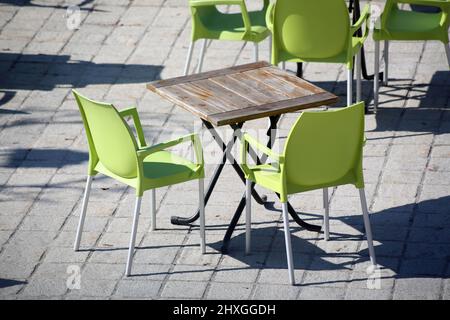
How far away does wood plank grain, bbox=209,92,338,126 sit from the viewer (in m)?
7.44

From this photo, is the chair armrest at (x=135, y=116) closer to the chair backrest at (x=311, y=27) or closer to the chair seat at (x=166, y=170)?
the chair seat at (x=166, y=170)

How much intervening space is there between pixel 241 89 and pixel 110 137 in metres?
1.08

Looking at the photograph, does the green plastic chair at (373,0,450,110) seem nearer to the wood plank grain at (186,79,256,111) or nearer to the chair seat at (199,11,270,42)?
the chair seat at (199,11,270,42)

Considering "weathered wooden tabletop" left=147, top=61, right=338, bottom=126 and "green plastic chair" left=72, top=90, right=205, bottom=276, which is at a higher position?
"weathered wooden tabletop" left=147, top=61, right=338, bottom=126

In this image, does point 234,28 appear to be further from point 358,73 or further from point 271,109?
point 271,109

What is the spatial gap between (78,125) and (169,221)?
1.85 metres

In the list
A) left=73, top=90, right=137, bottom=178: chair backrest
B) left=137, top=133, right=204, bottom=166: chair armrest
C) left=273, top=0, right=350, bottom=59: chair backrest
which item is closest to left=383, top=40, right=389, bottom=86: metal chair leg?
left=273, top=0, right=350, bottom=59: chair backrest

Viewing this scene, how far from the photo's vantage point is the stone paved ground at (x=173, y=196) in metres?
7.43

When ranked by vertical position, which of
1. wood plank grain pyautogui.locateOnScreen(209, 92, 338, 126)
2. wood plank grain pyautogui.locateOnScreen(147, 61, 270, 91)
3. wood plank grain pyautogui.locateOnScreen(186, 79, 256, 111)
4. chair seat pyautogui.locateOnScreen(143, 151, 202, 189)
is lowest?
chair seat pyautogui.locateOnScreen(143, 151, 202, 189)

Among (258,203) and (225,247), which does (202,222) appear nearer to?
(225,247)

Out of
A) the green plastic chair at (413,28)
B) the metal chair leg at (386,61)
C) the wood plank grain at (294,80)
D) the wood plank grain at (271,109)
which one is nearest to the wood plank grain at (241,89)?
the wood plank grain at (271,109)

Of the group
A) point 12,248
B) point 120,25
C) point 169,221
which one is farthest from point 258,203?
point 120,25

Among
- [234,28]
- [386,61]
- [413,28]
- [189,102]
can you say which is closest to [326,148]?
[189,102]

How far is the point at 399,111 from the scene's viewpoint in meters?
9.75
